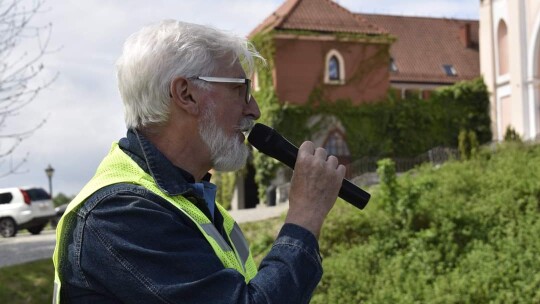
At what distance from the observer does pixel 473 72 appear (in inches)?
1705

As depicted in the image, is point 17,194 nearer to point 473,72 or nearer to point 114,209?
point 114,209

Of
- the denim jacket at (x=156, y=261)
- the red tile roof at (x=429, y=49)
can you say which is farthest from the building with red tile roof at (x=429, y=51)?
the denim jacket at (x=156, y=261)

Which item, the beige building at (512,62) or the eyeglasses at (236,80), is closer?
the eyeglasses at (236,80)

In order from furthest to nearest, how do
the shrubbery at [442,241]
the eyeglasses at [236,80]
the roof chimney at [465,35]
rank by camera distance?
the roof chimney at [465,35]
the shrubbery at [442,241]
the eyeglasses at [236,80]

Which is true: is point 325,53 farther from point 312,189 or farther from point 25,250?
point 312,189

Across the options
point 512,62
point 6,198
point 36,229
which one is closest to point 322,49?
point 512,62

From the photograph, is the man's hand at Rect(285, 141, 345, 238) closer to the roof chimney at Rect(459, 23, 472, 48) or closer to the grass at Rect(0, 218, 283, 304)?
the grass at Rect(0, 218, 283, 304)

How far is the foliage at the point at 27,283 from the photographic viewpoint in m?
12.3

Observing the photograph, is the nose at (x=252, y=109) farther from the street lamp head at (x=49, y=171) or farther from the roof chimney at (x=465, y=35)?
the roof chimney at (x=465, y=35)

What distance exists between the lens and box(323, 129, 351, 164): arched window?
31.6 m

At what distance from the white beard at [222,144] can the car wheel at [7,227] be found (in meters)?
21.5

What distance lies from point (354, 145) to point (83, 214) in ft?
97.0

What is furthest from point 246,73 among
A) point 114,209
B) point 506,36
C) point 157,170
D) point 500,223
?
point 506,36

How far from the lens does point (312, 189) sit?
94.6 inches
